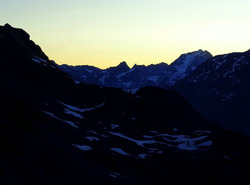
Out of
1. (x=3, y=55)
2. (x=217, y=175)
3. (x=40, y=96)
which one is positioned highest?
(x=3, y=55)

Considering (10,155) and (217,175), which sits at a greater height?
(10,155)

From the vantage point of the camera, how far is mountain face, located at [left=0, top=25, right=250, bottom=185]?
90875mm

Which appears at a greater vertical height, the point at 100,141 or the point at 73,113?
the point at 73,113

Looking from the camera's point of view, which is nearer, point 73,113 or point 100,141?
point 100,141

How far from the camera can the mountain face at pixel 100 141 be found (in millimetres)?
90875

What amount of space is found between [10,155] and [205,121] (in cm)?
12343

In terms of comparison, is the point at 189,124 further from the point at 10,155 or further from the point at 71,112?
the point at 10,155

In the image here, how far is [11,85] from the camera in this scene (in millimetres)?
163625

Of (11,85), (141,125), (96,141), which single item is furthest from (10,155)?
(141,125)

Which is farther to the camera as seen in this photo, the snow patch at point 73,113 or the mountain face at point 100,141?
the snow patch at point 73,113

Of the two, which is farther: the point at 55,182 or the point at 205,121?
the point at 205,121

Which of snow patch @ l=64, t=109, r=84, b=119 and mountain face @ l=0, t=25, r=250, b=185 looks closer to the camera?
mountain face @ l=0, t=25, r=250, b=185

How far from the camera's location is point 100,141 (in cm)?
13850

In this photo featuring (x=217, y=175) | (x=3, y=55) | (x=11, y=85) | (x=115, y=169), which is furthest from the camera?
(x=3, y=55)
